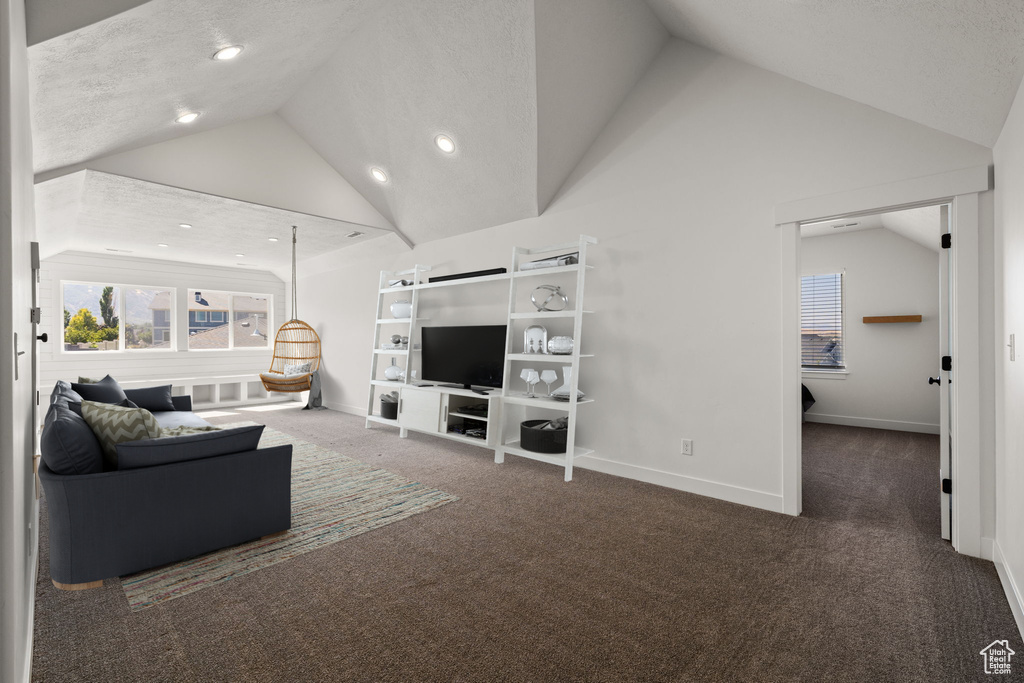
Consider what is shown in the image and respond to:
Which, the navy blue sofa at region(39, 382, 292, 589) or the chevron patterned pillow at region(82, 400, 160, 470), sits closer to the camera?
the navy blue sofa at region(39, 382, 292, 589)

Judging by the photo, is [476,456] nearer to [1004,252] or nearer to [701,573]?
[701,573]

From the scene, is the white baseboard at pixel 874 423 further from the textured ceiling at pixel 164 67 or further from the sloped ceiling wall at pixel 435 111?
the textured ceiling at pixel 164 67

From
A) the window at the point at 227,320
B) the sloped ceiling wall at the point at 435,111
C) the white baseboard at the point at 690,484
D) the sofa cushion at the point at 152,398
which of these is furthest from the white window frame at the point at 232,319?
the white baseboard at the point at 690,484

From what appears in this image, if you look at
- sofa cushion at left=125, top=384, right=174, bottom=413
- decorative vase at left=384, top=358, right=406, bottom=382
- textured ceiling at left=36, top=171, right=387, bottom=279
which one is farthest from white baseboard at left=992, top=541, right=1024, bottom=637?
sofa cushion at left=125, top=384, right=174, bottom=413

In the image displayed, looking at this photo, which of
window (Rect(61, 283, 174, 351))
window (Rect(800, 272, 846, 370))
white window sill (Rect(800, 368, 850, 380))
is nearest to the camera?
white window sill (Rect(800, 368, 850, 380))

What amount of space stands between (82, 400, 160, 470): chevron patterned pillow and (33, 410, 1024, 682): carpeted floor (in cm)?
63

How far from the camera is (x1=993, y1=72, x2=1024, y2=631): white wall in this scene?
1.99 metres

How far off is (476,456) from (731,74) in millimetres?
3832

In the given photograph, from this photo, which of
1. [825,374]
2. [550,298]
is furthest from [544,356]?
[825,374]

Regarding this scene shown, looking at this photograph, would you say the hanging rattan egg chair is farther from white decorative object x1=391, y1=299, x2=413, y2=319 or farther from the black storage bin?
the black storage bin

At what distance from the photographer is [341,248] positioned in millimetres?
7137

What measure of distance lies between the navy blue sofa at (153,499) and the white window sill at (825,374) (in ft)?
22.0

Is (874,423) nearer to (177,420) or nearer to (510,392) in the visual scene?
(510,392)

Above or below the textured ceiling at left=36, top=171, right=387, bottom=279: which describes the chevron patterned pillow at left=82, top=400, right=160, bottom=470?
below
